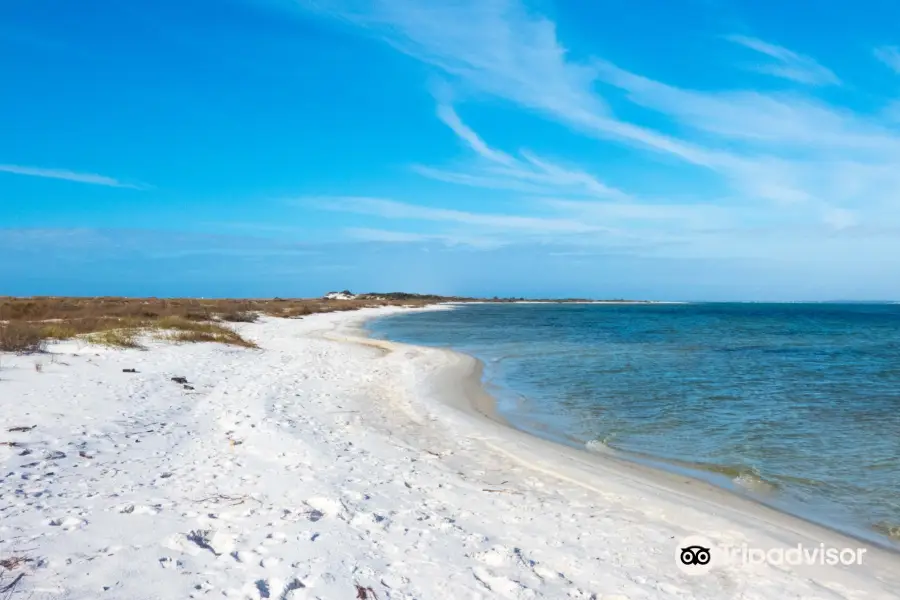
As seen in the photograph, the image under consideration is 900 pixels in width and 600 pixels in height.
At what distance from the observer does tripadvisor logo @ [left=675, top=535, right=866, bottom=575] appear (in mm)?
5668

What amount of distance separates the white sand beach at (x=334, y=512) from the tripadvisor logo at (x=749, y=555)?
11 centimetres

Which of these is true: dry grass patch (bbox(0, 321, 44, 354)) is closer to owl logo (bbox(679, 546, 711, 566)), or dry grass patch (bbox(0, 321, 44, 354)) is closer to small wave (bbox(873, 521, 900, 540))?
owl logo (bbox(679, 546, 711, 566))

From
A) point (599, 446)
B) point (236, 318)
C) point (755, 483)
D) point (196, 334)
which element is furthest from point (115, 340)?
point (236, 318)

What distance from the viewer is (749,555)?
5926 mm

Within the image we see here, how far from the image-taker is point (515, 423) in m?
12.7

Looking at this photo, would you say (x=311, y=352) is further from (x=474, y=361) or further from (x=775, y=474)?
(x=775, y=474)

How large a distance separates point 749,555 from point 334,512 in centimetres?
447

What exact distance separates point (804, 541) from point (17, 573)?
7619 mm

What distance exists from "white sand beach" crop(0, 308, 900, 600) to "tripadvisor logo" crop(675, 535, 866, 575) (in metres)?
0.11

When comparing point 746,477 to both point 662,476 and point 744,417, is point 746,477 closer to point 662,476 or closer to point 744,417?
point 662,476

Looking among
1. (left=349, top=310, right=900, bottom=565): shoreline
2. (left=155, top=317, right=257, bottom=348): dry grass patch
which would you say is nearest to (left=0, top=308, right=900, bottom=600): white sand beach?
(left=349, top=310, right=900, bottom=565): shoreline

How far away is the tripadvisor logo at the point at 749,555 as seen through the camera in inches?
223

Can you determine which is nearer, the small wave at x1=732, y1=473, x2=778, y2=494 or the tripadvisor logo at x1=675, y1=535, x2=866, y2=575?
the tripadvisor logo at x1=675, y1=535, x2=866, y2=575

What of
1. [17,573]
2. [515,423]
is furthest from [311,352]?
[17,573]
